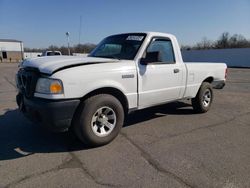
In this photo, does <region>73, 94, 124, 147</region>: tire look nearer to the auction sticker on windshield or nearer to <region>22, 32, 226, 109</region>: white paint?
<region>22, 32, 226, 109</region>: white paint

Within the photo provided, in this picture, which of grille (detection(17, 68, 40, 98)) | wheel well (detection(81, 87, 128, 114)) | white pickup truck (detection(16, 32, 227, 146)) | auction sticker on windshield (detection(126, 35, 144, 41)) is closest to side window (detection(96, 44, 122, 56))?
white pickup truck (detection(16, 32, 227, 146))

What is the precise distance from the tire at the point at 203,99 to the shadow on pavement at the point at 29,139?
1.12m

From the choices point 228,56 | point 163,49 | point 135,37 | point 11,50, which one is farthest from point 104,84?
point 11,50

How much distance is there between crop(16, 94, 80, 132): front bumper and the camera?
11.2ft

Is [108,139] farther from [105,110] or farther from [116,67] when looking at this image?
[116,67]

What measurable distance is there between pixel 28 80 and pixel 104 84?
124cm

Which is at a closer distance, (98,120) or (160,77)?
(98,120)

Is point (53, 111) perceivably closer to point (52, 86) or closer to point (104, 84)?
point (52, 86)

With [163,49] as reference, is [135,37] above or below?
above

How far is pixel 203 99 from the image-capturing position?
625 centimetres

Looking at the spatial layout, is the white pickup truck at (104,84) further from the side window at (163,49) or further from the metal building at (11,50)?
the metal building at (11,50)

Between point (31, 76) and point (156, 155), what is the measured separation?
2.35 m

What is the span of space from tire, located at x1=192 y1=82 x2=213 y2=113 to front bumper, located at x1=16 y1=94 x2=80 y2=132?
3.60m

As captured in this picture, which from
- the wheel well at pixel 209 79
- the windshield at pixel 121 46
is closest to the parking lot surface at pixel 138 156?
the wheel well at pixel 209 79
